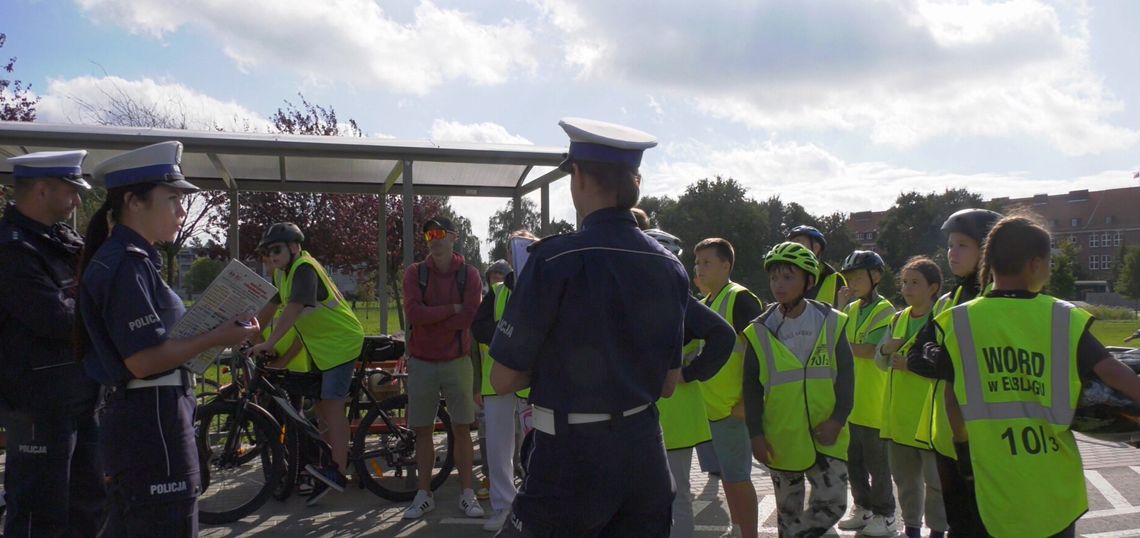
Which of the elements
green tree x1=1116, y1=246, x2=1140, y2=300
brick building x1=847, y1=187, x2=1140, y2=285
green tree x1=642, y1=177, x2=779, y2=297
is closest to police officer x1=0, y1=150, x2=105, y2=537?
green tree x1=642, y1=177, x2=779, y2=297

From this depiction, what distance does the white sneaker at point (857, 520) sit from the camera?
18.3 ft

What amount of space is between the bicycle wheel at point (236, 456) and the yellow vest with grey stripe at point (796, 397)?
364cm

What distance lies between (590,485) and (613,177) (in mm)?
961

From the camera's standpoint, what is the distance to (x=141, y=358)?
8.96 ft

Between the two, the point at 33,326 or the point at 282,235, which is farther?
the point at 282,235

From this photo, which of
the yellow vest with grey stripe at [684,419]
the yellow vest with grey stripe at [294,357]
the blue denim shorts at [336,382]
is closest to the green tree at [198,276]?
the yellow vest with grey stripe at [294,357]

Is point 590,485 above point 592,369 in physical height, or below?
below

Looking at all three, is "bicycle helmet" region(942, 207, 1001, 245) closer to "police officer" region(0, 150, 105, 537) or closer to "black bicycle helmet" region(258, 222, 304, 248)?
"police officer" region(0, 150, 105, 537)

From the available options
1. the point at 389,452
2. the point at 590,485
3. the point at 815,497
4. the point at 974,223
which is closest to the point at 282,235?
the point at 389,452

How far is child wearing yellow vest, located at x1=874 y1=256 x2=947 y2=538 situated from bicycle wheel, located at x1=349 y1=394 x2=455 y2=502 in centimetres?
320

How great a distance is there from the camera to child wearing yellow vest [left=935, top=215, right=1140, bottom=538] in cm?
282

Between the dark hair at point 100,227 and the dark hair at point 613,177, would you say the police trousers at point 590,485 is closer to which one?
the dark hair at point 613,177

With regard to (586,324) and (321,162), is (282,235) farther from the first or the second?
(586,324)

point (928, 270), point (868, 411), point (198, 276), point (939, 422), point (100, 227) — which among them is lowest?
point (868, 411)
